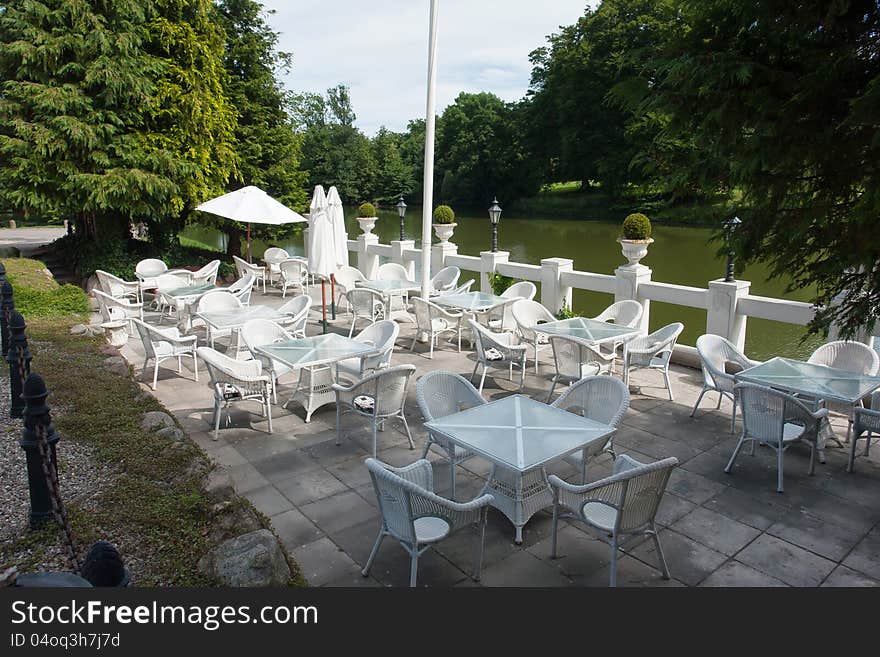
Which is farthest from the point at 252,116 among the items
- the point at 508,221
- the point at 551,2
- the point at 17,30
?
the point at 508,221

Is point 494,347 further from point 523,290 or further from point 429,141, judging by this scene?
point 429,141

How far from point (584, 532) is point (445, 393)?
1.44 meters

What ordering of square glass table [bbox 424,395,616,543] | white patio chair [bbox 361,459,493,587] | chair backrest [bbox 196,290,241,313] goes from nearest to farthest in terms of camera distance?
white patio chair [bbox 361,459,493,587]
square glass table [bbox 424,395,616,543]
chair backrest [bbox 196,290,241,313]

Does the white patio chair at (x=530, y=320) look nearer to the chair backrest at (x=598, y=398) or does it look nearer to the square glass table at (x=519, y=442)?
the chair backrest at (x=598, y=398)

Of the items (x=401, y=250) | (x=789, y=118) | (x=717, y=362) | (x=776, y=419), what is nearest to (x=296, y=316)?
(x=717, y=362)

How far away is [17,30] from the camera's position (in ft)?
38.5

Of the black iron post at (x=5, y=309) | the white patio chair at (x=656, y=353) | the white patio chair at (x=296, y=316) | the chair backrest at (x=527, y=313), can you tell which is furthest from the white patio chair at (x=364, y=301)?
the black iron post at (x=5, y=309)

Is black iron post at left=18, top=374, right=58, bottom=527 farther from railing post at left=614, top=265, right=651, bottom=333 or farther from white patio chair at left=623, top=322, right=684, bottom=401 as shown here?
railing post at left=614, top=265, right=651, bottom=333

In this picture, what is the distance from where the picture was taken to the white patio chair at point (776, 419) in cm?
472

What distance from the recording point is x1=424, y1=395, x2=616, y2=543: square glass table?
3920 mm

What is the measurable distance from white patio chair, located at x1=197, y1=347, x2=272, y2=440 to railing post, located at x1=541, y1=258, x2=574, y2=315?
5505 millimetres

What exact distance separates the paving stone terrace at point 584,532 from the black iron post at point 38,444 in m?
1.34

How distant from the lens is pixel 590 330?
717cm

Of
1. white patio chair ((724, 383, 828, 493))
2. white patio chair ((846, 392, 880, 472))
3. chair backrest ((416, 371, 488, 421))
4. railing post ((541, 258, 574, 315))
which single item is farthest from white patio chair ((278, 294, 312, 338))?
white patio chair ((846, 392, 880, 472))
